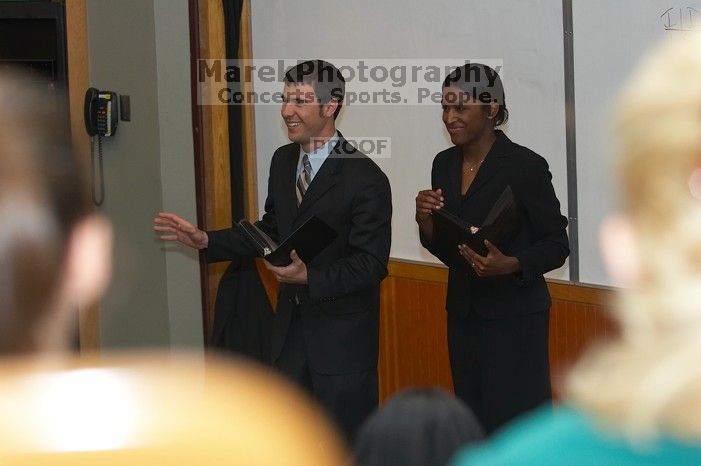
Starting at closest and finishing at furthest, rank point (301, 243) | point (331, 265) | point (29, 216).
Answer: point (29, 216), point (301, 243), point (331, 265)

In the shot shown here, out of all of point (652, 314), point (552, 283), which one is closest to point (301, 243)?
point (552, 283)

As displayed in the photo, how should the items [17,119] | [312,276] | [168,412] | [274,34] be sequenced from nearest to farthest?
[168,412], [17,119], [312,276], [274,34]

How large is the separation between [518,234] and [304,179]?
84cm

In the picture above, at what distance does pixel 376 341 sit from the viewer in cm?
462

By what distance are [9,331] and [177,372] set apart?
0.32 m

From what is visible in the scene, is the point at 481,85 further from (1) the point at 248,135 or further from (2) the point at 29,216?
(2) the point at 29,216

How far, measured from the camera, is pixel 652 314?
93 centimetres

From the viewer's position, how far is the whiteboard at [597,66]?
457cm

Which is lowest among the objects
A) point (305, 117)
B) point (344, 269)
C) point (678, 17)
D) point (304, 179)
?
point (344, 269)

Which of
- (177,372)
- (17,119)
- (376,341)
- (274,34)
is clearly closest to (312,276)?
(376,341)

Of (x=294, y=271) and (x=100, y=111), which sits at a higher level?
(x=100, y=111)

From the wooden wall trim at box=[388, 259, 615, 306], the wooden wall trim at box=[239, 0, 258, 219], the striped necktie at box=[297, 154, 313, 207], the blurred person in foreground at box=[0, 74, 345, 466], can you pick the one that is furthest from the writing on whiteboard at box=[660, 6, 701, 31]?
the blurred person in foreground at box=[0, 74, 345, 466]

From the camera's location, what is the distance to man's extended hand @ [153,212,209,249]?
4852 mm

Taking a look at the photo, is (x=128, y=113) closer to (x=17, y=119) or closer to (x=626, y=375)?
(x=17, y=119)
